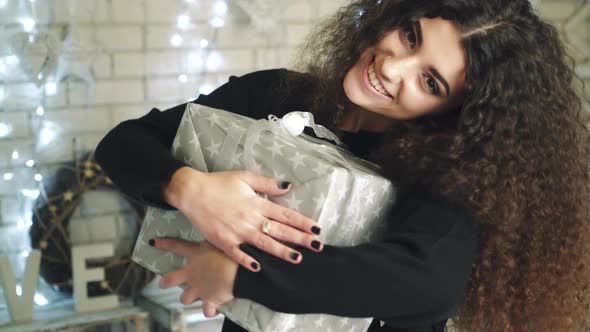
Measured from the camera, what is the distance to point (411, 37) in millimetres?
1072

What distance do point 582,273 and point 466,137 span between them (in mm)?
365

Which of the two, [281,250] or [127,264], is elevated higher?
[281,250]

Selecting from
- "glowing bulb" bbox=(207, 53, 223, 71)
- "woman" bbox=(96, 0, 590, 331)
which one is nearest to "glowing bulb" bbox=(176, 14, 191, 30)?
"glowing bulb" bbox=(207, 53, 223, 71)

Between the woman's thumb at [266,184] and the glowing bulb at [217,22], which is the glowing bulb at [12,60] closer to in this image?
the glowing bulb at [217,22]

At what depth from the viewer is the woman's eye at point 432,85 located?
40.8 inches

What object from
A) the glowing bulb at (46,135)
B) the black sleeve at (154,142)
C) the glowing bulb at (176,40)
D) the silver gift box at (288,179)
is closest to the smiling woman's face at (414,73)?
the silver gift box at (288,179)

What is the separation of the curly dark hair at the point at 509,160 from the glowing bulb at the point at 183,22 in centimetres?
131

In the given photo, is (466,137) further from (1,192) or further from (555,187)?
(1,192)

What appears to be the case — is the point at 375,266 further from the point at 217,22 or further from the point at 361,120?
the point at 217,22

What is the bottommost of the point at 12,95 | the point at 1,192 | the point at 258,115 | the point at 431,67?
the point at 1,192

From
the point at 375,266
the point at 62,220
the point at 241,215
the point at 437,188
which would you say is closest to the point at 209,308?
the point at 241,215

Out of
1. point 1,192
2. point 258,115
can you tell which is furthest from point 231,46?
point 258,115

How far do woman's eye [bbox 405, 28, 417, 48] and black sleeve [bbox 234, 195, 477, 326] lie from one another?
0.33 m

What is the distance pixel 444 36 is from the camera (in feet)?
3.36
